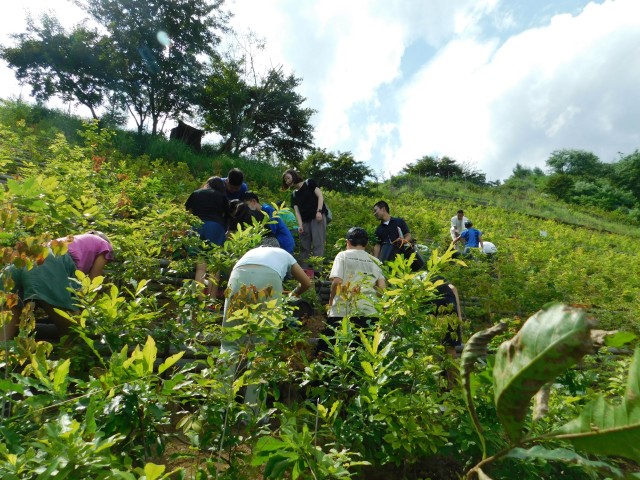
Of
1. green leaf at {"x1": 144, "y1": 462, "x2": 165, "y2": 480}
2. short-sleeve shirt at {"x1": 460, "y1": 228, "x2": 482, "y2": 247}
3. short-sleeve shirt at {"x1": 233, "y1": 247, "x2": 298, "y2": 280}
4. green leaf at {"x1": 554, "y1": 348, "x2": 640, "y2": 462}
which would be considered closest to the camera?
green leaf at {"x1": 554, "y1": 348, "x2": 640, "y2": 462}

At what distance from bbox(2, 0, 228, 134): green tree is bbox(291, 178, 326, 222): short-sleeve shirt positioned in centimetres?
1268

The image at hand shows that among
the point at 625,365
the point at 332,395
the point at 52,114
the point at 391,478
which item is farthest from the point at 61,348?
the point at 52,114

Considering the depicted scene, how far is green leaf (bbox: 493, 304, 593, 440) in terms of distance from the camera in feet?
1.44

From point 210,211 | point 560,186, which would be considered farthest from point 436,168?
point 210,211

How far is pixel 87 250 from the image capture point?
305cm

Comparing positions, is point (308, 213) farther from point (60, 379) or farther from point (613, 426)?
point (613, 426)

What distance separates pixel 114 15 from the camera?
52.1 ft

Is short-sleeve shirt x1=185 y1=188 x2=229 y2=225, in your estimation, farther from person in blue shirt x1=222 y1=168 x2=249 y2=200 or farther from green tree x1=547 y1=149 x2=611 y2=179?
green tree x1=547 y1=149 x2=611 y2=179

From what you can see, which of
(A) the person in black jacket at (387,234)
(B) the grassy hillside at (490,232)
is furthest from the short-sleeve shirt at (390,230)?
(B) the grassy hillside at (490,232)

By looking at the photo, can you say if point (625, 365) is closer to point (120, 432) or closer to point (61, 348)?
point (120, 432)

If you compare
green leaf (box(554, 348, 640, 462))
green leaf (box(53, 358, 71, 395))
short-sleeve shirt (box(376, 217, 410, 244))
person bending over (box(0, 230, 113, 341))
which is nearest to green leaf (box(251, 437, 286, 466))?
green leaf (box(53, 358, 71, 395))

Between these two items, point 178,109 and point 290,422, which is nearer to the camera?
point 290,422

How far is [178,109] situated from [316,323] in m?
15.2

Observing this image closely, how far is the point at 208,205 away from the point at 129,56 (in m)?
14.2
